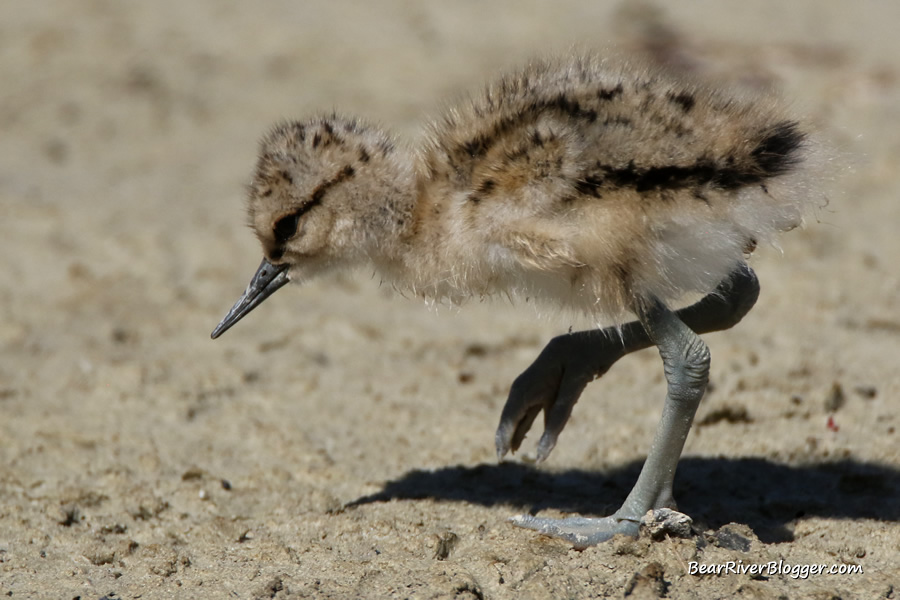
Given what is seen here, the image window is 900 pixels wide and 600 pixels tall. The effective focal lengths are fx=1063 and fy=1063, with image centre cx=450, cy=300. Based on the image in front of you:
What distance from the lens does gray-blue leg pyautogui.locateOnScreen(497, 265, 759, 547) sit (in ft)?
9.81

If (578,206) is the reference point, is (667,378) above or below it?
below

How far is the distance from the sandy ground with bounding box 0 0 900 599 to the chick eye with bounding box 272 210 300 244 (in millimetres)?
925

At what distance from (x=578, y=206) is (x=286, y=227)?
989 millimetres

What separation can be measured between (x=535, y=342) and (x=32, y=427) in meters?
2.26

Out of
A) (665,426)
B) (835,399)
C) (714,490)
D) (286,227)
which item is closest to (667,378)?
(665,426)

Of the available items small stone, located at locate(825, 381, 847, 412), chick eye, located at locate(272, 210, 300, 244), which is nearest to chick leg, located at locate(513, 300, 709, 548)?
chick eye, located at locate(272, 210, 300, 244)

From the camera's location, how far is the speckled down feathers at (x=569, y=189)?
281 centimetres

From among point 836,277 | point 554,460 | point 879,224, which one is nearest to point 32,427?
point 554,460

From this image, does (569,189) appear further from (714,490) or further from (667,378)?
(714,490)

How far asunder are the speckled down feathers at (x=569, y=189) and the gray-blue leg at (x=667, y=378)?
159 mm

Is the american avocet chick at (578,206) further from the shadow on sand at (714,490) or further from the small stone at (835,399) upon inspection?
the small stone at (835,399)

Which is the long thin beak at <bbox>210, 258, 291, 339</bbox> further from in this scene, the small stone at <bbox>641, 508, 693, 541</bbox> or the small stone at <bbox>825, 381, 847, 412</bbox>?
the small stone at <bbox>825, 381, 847, 412</bbox>


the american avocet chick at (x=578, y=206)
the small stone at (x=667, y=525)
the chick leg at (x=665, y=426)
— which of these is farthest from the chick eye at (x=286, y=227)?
the small stone at (x=667, y=525)

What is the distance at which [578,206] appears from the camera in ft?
9.33
